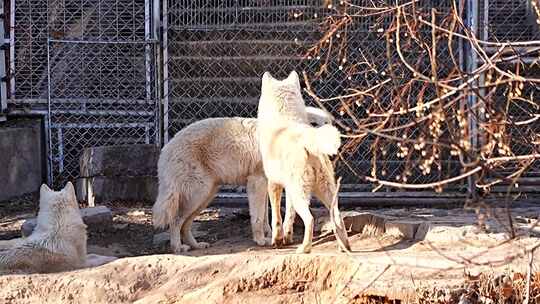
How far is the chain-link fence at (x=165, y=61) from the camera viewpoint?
10562 mm

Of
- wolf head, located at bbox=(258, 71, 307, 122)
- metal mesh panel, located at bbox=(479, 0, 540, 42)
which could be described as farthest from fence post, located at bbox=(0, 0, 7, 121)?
metal mesh panel, located at bbox=(479, 0, 540, 42)

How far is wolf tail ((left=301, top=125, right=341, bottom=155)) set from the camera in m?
6.76

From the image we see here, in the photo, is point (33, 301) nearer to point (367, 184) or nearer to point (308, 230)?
point (308, 230)

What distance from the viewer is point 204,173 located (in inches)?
326

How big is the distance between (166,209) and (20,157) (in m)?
3.15

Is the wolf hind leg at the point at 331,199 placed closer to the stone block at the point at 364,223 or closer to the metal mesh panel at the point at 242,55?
the stone block at the point at 364,223

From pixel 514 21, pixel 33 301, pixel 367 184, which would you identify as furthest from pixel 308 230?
pixel 514 21

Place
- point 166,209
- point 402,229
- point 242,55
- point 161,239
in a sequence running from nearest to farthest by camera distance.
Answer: point 402,229, point 166,209, point 161,239, point 242,55

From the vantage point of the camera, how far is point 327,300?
5.89m

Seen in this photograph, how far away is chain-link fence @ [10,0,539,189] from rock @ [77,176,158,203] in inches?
24.6

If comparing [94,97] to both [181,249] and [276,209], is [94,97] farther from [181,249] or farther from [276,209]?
[276,209]

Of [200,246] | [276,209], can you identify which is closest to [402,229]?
[276,209]

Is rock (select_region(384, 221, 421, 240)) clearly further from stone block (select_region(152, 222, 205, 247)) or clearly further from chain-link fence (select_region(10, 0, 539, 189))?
chain-link fence (select_region(10, 0, 539, 189))

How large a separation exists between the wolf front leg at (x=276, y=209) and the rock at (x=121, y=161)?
251 cm
